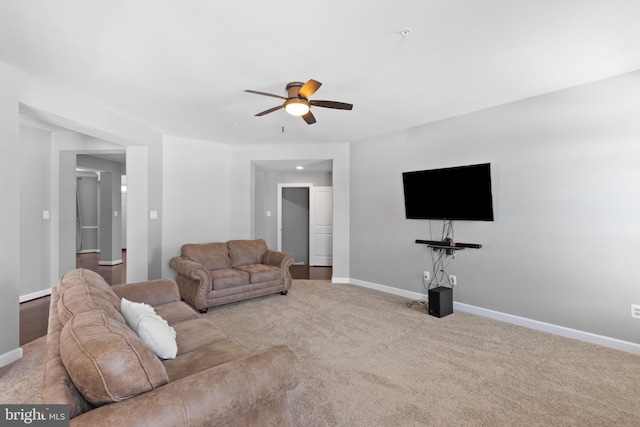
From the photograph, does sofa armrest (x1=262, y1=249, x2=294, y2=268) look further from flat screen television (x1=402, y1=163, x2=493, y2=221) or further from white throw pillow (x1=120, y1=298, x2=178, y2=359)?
white throw pillow (x1=120, y1=298, x2=178, y2=359)

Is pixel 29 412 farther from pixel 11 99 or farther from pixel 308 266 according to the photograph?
pixel 308 266

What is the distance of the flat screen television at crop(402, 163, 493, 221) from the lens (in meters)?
3.73

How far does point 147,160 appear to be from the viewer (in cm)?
467

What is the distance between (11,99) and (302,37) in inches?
106

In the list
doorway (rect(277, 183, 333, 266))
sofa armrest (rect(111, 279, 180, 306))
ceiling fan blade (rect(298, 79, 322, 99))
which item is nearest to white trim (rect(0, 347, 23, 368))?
sofa armrest (rect(111, 279, 180, 306))

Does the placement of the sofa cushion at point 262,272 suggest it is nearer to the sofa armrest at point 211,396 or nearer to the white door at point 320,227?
the white door at point 320,227

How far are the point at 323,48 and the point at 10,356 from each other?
3.79 m

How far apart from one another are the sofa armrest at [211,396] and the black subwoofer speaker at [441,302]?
2778 millimetres

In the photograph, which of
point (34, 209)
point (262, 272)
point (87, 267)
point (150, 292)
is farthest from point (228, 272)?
point (87, 267)

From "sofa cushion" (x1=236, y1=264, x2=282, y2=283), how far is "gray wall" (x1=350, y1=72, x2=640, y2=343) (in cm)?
215

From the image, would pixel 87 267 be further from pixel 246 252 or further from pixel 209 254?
pixel 246 252

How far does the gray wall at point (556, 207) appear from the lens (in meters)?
2.92

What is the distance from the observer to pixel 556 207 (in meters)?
3.29

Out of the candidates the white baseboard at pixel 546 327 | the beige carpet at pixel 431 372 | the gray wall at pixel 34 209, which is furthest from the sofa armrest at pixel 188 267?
the white baseboard at pixel 546 327
